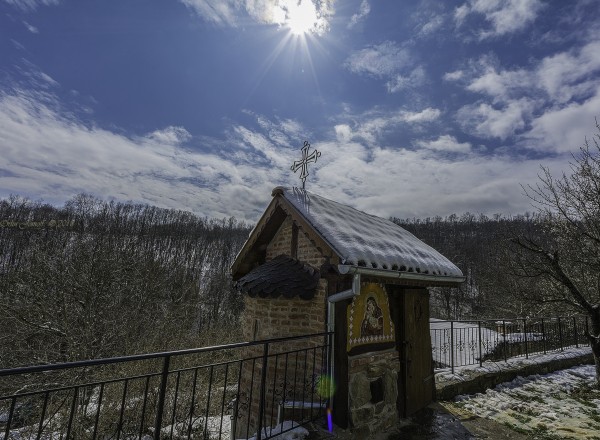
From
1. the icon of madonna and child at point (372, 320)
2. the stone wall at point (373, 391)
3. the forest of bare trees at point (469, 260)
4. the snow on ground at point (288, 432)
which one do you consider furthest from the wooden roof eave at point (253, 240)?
the forest of bare trees at point (469, 260)

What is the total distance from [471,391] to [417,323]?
8.36ft

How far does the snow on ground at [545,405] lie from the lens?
5.43m

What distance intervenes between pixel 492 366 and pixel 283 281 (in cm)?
650

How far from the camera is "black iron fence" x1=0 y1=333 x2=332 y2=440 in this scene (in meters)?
2.96

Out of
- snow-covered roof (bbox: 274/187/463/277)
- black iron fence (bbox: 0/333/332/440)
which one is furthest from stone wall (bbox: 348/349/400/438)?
snow-covered roof (bbox: 274/187/463/277)

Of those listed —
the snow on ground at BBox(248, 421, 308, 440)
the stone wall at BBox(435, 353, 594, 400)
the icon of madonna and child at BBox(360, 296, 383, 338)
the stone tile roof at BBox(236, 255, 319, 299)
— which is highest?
the stone tile roof at BBox(236, 255, 319, 299)

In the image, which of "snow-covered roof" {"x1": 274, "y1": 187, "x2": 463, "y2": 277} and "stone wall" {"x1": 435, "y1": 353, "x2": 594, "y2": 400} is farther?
"stone wall" {"x1": 435, "y1": 353, "x2": 594, "y2": 400}

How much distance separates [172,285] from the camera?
86.6ft

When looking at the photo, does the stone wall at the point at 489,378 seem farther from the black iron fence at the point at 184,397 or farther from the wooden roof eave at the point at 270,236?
the wooden roof eave at the point at 270,236

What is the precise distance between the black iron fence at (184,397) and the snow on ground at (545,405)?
3.68 meters

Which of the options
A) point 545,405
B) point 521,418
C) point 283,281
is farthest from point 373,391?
point 545,405

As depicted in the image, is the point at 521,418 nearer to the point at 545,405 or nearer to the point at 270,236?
the point at 545,405

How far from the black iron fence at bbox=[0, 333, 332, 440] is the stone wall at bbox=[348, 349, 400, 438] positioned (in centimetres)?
43

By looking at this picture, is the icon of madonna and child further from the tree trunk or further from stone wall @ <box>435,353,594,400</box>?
the tree trunk
